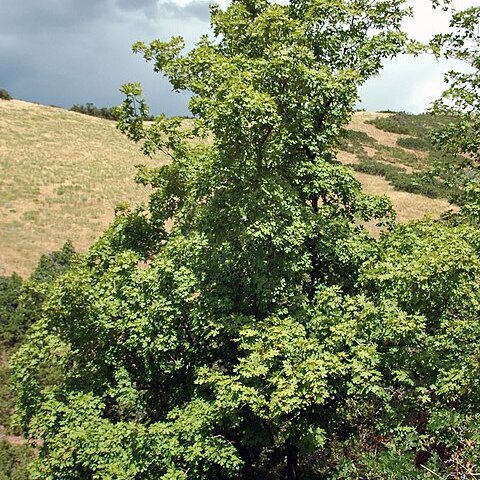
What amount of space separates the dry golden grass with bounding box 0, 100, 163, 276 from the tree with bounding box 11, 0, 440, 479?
18972 mm

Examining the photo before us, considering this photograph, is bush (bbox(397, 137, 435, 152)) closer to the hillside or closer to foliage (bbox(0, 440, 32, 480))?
the hillside

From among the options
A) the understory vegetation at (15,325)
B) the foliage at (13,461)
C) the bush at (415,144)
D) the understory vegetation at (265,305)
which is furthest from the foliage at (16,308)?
the bush at (415,144)

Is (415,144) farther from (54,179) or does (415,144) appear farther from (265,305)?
(265,305)

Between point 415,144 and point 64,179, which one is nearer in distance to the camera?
point 64,179

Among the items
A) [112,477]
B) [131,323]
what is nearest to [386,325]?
[131,323]

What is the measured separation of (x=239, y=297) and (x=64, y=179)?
36347mm

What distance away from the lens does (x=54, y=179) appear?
139 ft

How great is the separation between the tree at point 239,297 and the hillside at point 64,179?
15.9 metres

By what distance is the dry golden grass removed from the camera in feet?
106

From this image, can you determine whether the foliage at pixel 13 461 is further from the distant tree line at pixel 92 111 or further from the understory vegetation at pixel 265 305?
the distant tree line at pixel 92 111

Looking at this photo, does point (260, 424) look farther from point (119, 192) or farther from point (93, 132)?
point (93, 132)

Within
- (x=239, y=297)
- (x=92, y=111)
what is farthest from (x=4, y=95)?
(x=239, y=297)

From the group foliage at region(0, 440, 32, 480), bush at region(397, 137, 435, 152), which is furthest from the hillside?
foliage at region(0, 440, 32, 480)

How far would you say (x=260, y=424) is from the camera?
10.1 metres
